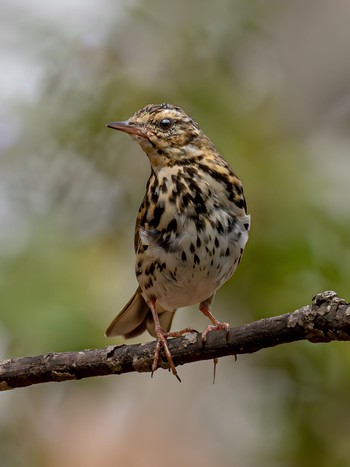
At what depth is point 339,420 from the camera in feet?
15.0

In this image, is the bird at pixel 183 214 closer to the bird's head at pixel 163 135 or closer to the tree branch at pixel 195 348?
the bird's head at pixel 163 135

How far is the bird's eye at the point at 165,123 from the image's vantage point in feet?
13.5

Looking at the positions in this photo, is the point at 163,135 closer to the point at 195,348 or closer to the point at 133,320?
the point at 133,320

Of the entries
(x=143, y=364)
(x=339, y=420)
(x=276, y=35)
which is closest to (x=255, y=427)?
(x=339, y=420)

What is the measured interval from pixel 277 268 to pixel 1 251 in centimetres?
133

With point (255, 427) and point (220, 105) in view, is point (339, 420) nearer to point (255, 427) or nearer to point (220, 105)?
point (255, 427)

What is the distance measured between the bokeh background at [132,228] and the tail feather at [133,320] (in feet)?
0.26

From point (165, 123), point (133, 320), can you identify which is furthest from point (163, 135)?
point (133, 320)

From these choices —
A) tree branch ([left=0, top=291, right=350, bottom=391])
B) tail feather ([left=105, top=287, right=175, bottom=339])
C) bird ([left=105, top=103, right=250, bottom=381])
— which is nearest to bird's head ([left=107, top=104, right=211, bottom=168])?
bird ([left=105, top=103, right=250, bottom=381])

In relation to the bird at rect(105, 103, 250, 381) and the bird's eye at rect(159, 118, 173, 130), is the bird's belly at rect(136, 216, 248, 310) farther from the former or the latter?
the bird's eye at rect(159, 118, 173, 130)

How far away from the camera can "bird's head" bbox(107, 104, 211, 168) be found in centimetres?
409

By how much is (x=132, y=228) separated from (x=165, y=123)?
2.66ft

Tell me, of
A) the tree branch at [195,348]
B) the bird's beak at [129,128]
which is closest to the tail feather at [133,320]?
the bird's beak at [129,128]

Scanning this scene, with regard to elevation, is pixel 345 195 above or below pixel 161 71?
below
